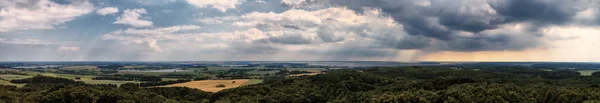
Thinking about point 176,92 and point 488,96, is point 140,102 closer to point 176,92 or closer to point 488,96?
point 176,92

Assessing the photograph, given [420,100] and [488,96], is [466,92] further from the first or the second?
[420,100]

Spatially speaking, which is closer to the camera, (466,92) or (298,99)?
(466,92)

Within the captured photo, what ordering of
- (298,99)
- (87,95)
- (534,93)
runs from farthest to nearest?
(298,99) < (87,95) < (534,93)

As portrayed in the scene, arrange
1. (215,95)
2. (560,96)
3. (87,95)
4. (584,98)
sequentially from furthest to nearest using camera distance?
(215,95)
(87,95)
(560,96)
(584,98)

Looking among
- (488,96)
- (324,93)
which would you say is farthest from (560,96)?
(324,93)

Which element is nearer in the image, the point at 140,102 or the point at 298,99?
the point at 140,102

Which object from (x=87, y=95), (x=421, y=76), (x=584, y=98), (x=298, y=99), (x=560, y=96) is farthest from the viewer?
(x=421, y=76)

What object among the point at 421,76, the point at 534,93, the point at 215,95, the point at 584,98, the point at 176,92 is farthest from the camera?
the point at 421,76

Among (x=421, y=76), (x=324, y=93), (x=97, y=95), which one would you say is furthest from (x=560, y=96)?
(x=421, y=76)
